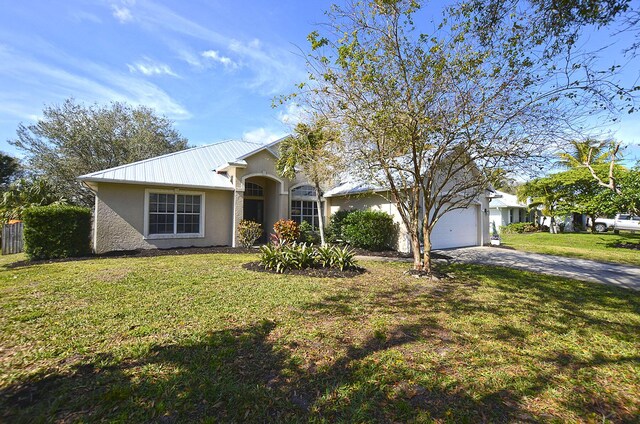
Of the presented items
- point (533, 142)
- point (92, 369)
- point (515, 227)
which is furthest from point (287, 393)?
point (515, 227)

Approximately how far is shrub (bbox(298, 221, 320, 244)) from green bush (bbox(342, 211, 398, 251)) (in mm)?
2113

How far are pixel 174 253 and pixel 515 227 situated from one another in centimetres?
2961

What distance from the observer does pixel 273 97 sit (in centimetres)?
748

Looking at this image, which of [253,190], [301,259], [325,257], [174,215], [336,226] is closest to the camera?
[301,259]

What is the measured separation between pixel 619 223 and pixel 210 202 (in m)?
35.5

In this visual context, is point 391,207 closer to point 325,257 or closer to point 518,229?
point 325,257

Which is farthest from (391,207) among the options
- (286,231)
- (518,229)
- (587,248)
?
(518,229)

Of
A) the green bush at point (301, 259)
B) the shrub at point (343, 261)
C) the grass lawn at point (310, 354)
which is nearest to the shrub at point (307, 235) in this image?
the green bush at point (301, 259)

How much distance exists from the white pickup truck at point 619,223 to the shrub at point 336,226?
28.4 meters

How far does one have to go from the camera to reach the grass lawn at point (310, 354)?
2.76 metres

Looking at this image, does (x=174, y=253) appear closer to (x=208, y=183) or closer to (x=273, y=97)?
(x=208, y=183)

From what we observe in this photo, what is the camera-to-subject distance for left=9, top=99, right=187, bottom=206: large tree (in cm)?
A: 2184

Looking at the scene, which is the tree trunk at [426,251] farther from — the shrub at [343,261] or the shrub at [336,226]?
the shrub at [336,226]

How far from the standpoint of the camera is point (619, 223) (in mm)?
27062
